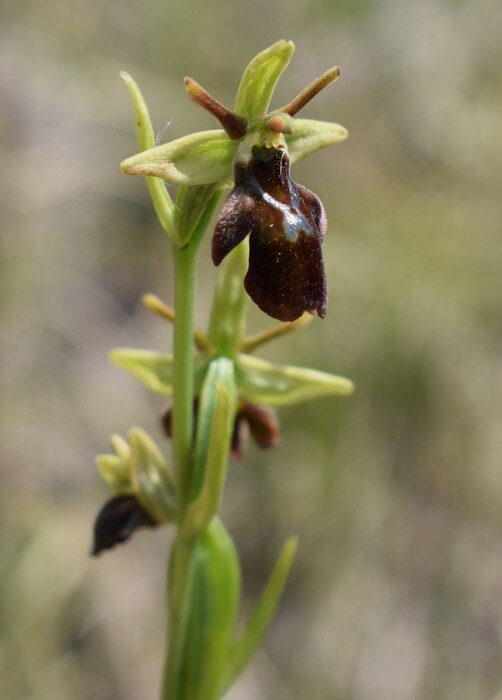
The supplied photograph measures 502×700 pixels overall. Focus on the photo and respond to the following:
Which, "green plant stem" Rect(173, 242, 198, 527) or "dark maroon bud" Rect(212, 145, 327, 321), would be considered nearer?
"dark maroon bud" Rect(212, 145, 327, 321)

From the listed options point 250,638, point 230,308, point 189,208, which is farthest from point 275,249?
point 250,638

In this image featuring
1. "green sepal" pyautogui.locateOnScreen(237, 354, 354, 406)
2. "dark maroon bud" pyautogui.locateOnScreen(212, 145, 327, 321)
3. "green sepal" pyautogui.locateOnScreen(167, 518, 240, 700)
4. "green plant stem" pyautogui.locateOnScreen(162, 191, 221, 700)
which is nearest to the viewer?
"dark maroon bud" pyautogui.locateOnScreen(212, 145, 327, 321)

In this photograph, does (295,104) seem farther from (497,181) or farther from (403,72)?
(403,72)

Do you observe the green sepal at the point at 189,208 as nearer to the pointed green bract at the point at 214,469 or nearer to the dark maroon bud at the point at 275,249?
the dark maroon bud at the point at 275,249

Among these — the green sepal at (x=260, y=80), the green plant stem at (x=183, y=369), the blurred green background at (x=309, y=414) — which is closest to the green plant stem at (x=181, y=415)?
the green plant stem at (x=183, y=369)

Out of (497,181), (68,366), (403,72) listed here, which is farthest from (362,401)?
(403,72)

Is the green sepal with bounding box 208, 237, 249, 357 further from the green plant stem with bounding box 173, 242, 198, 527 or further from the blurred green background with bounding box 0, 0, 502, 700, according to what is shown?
the blurred green background with bounding box 0, 0, 502, 700

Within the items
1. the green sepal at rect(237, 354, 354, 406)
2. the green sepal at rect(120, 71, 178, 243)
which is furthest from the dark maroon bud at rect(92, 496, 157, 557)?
the green sepal at rect(120, 71, 178, 243)
